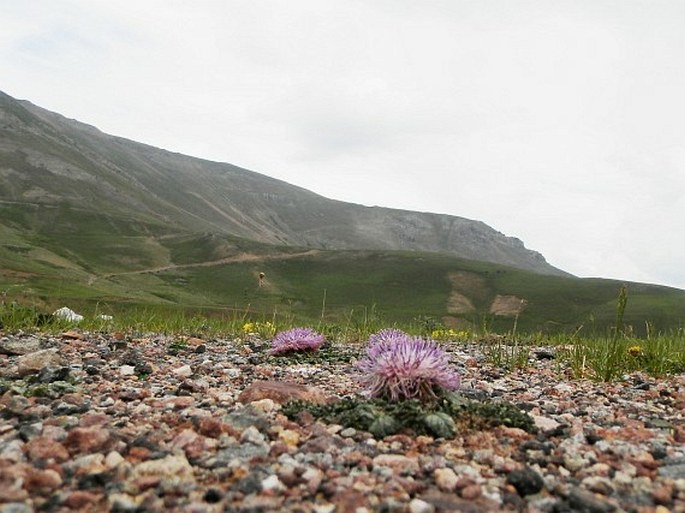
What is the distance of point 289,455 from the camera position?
12.1ft

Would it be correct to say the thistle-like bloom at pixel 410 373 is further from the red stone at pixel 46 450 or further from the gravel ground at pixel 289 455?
the red stone at pixel 46 450

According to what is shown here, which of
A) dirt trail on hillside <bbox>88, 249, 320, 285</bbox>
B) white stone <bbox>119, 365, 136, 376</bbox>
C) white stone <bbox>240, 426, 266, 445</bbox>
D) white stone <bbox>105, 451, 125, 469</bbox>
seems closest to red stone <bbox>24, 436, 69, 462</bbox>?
white stone <bbox>105, 451, 125, 469</bbox>

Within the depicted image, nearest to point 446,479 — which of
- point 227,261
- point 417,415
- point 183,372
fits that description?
point 417,415

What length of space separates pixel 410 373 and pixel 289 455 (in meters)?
1.45

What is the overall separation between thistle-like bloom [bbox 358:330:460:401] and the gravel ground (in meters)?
0.61

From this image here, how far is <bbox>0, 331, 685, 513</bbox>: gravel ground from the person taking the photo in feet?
9.82

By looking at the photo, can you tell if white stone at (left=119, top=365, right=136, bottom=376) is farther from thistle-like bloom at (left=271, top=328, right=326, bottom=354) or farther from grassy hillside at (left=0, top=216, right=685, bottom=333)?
grassy hillside at (left=0, top=216, right=685, bottom=333)

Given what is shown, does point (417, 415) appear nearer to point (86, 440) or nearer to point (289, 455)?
point (289, 455)

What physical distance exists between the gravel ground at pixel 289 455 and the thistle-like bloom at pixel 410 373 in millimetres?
605

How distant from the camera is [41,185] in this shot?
611 feet

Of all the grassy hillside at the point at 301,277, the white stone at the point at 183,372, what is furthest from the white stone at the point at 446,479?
the grassy hillside at the point at 301,277

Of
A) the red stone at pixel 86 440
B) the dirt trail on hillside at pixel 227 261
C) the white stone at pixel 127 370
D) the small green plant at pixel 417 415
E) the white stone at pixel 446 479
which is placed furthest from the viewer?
the dirt trail on hillside at pixel 227 261

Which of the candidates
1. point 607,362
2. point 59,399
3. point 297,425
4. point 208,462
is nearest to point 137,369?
point 59,399

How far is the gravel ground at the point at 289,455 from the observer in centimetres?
299
